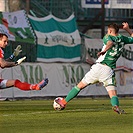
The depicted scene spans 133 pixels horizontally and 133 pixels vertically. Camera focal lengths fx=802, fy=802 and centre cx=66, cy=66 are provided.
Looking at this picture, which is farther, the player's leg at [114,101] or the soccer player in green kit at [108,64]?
the soccer player in green kit at [108,64]

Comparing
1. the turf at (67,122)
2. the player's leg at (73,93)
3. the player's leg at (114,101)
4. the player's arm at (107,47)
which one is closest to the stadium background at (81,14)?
the player's leg at (73,93)

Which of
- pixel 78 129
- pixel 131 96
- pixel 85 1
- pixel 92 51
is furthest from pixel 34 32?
pixel 78 129

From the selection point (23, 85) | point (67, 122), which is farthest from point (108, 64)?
point (67, 122)

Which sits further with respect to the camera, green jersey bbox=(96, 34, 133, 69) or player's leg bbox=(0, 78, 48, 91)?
green jersey bbox=(96, 34, 133, 69)

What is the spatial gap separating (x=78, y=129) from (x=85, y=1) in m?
28.2

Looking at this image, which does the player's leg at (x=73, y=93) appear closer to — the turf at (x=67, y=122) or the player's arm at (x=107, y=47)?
the turf at (x=67, y=122)

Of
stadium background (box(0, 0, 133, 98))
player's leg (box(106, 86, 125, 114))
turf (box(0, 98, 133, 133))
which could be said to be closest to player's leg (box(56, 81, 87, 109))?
turf (box(0, 98, 133, 133))

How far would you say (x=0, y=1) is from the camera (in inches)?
1476

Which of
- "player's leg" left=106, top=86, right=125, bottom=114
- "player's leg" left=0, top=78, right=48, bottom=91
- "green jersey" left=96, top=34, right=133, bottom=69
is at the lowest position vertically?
"player's leg" left=106, top=86, right=125, bottom=114

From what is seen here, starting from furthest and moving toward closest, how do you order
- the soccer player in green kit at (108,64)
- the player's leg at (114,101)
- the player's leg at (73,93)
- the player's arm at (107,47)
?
the player's leg at (73,93)
the soccer player in green kit at (108,64)
the player's arm at (107,47)
the player's leg at (114,101)

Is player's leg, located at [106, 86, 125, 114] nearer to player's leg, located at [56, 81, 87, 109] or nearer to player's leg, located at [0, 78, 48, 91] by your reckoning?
player's leg, located at [56, 81, 87, 109]

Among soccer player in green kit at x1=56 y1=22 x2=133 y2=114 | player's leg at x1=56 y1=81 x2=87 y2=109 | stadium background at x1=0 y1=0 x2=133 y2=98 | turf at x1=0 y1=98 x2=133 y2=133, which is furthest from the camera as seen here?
stadium background at x1=0 y1=0 x2=133 y2=98

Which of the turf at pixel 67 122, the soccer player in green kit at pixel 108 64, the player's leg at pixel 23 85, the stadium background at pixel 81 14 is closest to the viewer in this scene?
the turf at pixel 67 122

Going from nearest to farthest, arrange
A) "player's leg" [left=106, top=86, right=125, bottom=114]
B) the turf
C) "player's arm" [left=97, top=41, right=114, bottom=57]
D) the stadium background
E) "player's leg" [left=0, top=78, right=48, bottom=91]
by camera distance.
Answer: the turf → "player's leg" [left=0, top=78, right=48, bottom=91] → "player's leg" [left=106, top=86, right=125, bottom=114] → "player's arm" [left=97, top=41, right=114, bottom=57] → the stadium background
